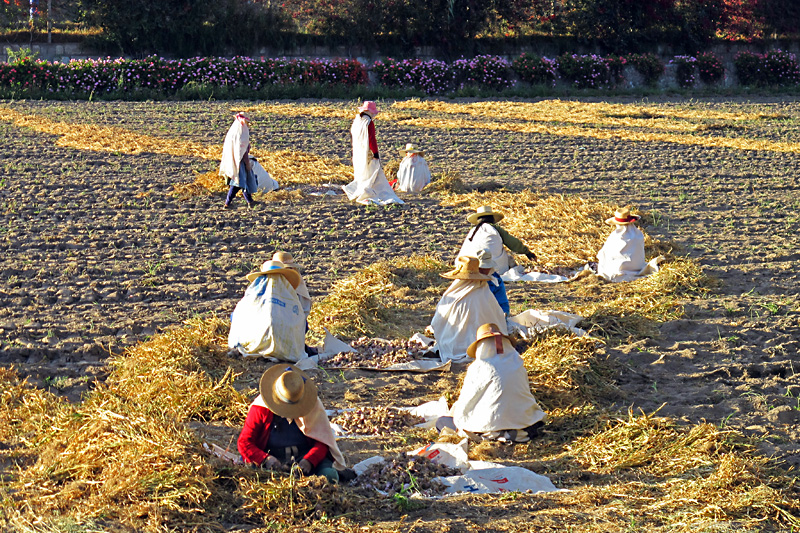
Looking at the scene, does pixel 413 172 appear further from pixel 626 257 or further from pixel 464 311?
pixel 464 311

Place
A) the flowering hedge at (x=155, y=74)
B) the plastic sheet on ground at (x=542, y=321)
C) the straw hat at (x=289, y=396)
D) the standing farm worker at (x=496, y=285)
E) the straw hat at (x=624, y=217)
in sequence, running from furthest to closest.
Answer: the flowering hedge at (x=155, y=74), the straw hat at (x=624, y=217), the standing farm worker at (x=496, y=285), the plastic sheet on ground at (x=542, y=321), the straw hat at (x=289, y=396)

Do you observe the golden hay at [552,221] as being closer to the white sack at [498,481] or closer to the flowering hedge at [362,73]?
the white sack at [498,481]

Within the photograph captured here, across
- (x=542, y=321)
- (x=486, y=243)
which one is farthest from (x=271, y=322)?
(x=486, y=243)

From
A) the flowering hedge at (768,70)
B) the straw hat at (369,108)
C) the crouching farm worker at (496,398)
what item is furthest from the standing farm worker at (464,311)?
the flowering hedge at (768,70)

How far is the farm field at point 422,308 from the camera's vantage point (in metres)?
→ 4.30

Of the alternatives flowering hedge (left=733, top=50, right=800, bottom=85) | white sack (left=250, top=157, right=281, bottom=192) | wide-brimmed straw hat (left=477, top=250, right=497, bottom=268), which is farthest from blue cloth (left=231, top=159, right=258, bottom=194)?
flowering hedge (left=733, top=50, right=800, bottom=85)

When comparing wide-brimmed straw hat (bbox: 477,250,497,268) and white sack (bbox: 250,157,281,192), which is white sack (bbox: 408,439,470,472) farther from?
white sack (bbox: 250,157,281,192)

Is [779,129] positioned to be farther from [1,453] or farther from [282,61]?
[1,453]

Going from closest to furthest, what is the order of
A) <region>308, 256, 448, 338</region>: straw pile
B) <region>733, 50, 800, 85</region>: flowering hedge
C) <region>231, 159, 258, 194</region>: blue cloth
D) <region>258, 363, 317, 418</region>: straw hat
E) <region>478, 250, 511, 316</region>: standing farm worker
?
<region>258, 363, 317, 418</region>: straw hat → <region>478, 250, 511, 316</region>: standing farm worker → <region>308, 256, 448, 338</region>: straw pile → <region>231, 159, 258, 194</region>: blue cloth → <region>733, 50, 800, 85</region>: flowering hedge

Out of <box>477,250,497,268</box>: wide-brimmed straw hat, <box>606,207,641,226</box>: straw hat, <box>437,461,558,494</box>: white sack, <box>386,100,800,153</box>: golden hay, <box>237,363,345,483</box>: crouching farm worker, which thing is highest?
<box>386,100,800,153</box>: golden hay

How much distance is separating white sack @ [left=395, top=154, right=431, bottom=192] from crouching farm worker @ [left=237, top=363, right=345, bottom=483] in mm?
8087

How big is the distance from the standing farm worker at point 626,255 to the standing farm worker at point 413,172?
170 inches

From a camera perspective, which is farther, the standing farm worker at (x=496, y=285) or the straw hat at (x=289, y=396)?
the standing farm worker at (x=496, y=285)

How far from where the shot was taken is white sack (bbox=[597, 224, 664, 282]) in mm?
8461
